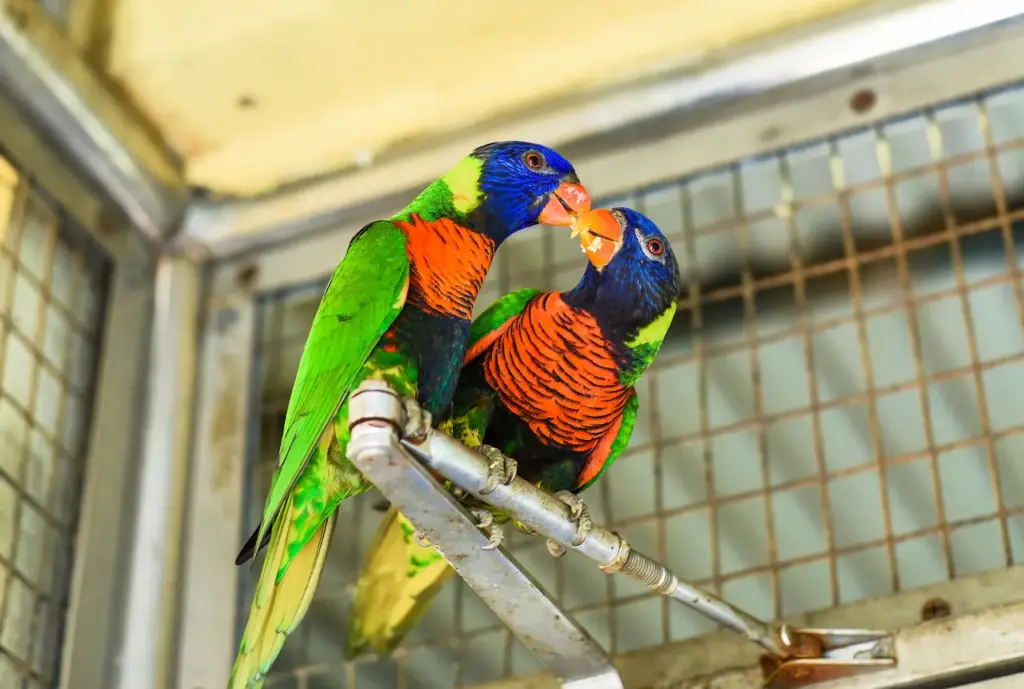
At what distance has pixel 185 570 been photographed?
216cm

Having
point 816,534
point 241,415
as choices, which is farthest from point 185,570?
point 816,534

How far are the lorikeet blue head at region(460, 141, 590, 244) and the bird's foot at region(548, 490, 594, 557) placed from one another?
341 millimetres

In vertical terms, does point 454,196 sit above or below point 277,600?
above

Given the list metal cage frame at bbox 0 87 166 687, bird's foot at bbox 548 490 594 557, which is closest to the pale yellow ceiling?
metal cage frame at bbox 0 87 166 687

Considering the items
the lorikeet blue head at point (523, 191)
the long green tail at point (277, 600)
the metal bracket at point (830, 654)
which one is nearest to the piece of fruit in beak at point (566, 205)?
the lorikeet blue head at point (523, 191)

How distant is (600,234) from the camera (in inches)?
61.9

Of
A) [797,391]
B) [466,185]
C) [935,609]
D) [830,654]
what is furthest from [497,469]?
[797,391]

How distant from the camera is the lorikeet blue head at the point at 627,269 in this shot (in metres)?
1.58

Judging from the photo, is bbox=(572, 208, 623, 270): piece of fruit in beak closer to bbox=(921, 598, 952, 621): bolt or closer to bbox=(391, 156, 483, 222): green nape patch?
bbox=(391, 156, 483, 222): green nape patch

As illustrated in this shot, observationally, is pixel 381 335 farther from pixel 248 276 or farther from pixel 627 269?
pixel 248 276

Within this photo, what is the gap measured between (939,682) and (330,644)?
4.24 feet

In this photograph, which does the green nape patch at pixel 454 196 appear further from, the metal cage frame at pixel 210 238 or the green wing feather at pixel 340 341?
the metal cage frame at pixel 210 238

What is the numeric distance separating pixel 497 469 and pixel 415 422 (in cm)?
13

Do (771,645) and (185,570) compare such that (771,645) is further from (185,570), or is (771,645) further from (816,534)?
(816,534)
